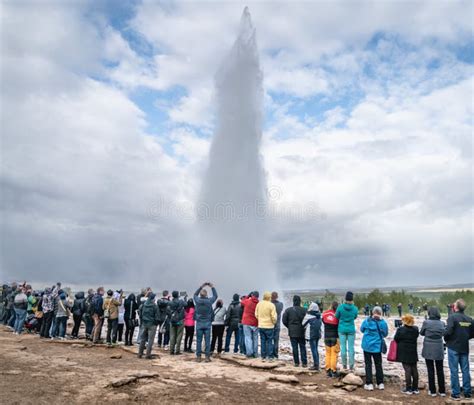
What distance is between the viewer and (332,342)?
34.9 feet

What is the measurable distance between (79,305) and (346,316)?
10.6m

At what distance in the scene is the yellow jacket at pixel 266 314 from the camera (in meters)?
12.0

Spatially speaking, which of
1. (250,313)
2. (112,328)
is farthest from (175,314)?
(112,328)

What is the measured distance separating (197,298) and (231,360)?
2219mm

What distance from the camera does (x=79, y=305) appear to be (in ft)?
51.1

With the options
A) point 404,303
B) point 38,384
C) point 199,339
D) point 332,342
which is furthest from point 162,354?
point 404,303

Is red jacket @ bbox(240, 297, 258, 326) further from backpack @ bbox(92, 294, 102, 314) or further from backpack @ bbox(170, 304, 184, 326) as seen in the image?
backpack @ bbox(92, 294, 102, 314)

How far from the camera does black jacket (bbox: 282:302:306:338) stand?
11.6 m

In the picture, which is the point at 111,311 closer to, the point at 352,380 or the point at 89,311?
the point at 89,311

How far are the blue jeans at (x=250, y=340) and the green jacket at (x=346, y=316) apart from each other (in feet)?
10.3

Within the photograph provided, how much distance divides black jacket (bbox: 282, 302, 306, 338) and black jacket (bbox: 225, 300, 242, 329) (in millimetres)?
2256

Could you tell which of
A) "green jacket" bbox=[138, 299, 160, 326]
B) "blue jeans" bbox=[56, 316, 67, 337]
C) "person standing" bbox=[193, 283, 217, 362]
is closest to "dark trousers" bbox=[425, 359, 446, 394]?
"person standing" bbox=[193, 283, 217, 362]

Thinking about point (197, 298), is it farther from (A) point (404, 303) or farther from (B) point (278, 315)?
(A) point (404, 303)

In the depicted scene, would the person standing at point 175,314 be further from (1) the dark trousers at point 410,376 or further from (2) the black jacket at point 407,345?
(1) the dark trousers at point 410,376
